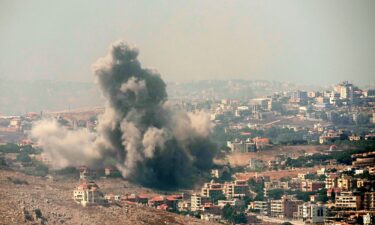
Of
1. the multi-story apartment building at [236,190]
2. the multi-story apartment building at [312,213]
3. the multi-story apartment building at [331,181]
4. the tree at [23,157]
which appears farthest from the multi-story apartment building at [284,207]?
the tree at [23,157]

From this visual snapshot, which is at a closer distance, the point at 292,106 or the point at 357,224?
the point at 357,224

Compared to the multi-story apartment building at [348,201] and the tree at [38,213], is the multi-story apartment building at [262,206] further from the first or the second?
the tree at [38,213]

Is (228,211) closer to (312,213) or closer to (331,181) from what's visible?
(312,213)

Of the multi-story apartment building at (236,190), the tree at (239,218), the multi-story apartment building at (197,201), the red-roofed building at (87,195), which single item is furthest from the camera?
the multi-story apartment building at (236,190)

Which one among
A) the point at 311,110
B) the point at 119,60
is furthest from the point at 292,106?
the point at 119,60

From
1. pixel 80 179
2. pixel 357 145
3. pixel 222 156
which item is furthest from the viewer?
pixel 357 145

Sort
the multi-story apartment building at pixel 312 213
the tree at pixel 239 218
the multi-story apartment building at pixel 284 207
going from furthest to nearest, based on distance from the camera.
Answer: the multi-story apartment building at pixel 284 207 → the multi-story apartment building at pixel 312 213 → the tree at pixel 239 218

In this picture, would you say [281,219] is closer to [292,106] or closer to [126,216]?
[126,216]

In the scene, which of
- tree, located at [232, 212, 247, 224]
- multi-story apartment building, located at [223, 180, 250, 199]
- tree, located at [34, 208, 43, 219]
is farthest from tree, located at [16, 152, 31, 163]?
tree, located at [34, 208, 43, 219]

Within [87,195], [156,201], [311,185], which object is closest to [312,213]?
[156,201]

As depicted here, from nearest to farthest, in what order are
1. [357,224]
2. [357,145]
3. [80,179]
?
[357,224]
[80,179]
[357,145]
